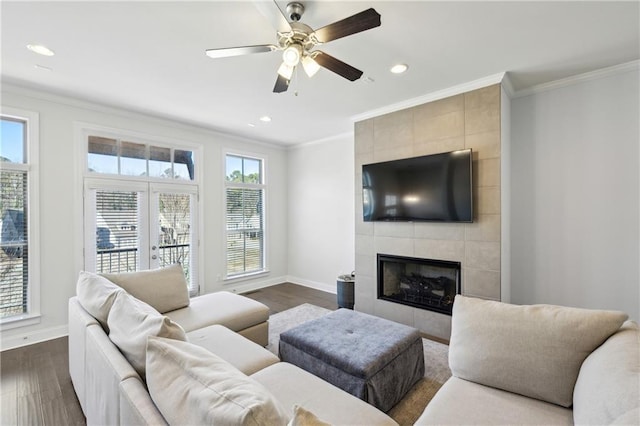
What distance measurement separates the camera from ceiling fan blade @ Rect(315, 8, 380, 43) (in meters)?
1.55

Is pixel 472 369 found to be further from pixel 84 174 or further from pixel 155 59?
pixel 84 174

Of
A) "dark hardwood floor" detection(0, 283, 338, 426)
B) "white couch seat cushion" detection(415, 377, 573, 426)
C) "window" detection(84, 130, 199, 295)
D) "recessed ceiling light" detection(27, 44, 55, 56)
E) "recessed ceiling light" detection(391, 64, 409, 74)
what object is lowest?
"dark hardwood floor" detection(0, 283, 338, 426)

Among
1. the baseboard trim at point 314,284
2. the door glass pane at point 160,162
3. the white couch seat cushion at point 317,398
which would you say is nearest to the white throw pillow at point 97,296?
the white couch seat cushion at point 317,398

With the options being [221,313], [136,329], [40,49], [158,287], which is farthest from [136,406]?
[40,49]

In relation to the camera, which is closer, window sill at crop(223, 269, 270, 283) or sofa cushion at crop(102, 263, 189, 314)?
sofa cushion at crop(102, 263, 189, 314)

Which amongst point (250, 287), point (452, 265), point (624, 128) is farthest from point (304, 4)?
point (250, 287)

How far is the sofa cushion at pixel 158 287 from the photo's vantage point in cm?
261

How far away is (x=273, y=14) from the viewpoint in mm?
1946

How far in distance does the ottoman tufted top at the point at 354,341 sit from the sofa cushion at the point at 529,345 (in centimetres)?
55

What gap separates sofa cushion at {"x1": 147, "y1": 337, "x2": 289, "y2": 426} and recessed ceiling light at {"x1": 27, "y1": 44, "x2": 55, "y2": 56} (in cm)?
276

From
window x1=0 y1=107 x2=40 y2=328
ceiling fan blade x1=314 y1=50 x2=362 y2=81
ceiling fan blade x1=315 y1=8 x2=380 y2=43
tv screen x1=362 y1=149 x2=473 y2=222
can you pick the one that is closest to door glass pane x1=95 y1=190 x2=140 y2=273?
window x1=0 y1=107 x2=40 y2=328

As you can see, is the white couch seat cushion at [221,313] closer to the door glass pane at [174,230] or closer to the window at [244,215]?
the door glass pane at [174,230]

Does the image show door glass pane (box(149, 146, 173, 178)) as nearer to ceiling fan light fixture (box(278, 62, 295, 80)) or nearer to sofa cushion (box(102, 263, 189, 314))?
sofa cushion (box(102, 263, 189, 314))

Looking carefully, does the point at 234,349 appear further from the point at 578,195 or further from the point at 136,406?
the point at 578,195
